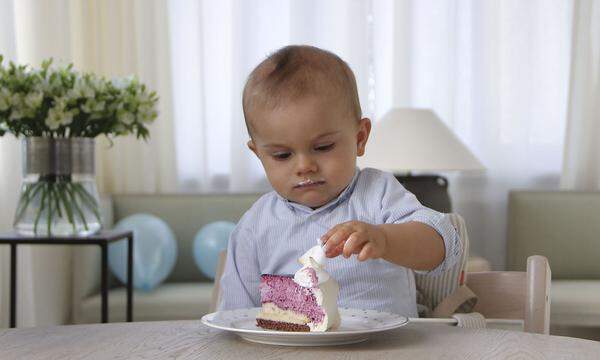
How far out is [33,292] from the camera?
3533 millimetres

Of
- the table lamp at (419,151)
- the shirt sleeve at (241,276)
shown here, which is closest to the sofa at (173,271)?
the table lamp at (419,151)

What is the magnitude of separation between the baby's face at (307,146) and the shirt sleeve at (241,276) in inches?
5.1

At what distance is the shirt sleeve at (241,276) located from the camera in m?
1.36

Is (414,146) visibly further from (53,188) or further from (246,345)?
(246,345)

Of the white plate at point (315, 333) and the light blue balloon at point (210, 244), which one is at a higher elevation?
the white plate at point (315, 333)

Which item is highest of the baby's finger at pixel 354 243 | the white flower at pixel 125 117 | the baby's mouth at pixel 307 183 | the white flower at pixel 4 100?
the white flower at pixel 4 100

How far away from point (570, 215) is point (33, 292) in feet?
7.29

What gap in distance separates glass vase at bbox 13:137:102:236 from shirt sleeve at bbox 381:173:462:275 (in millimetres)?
1767

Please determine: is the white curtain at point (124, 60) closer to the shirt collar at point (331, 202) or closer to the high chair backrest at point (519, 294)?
the shirt collar at point (331, 202)

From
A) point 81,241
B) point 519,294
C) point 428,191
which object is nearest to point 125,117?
point 81,241

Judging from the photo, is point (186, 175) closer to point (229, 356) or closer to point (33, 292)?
point (33, 292)

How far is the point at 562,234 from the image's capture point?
156 inches

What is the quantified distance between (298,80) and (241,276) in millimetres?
312

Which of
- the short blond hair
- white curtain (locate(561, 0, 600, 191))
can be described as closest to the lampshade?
white curtain (locate(561, 0, 600, 191))
